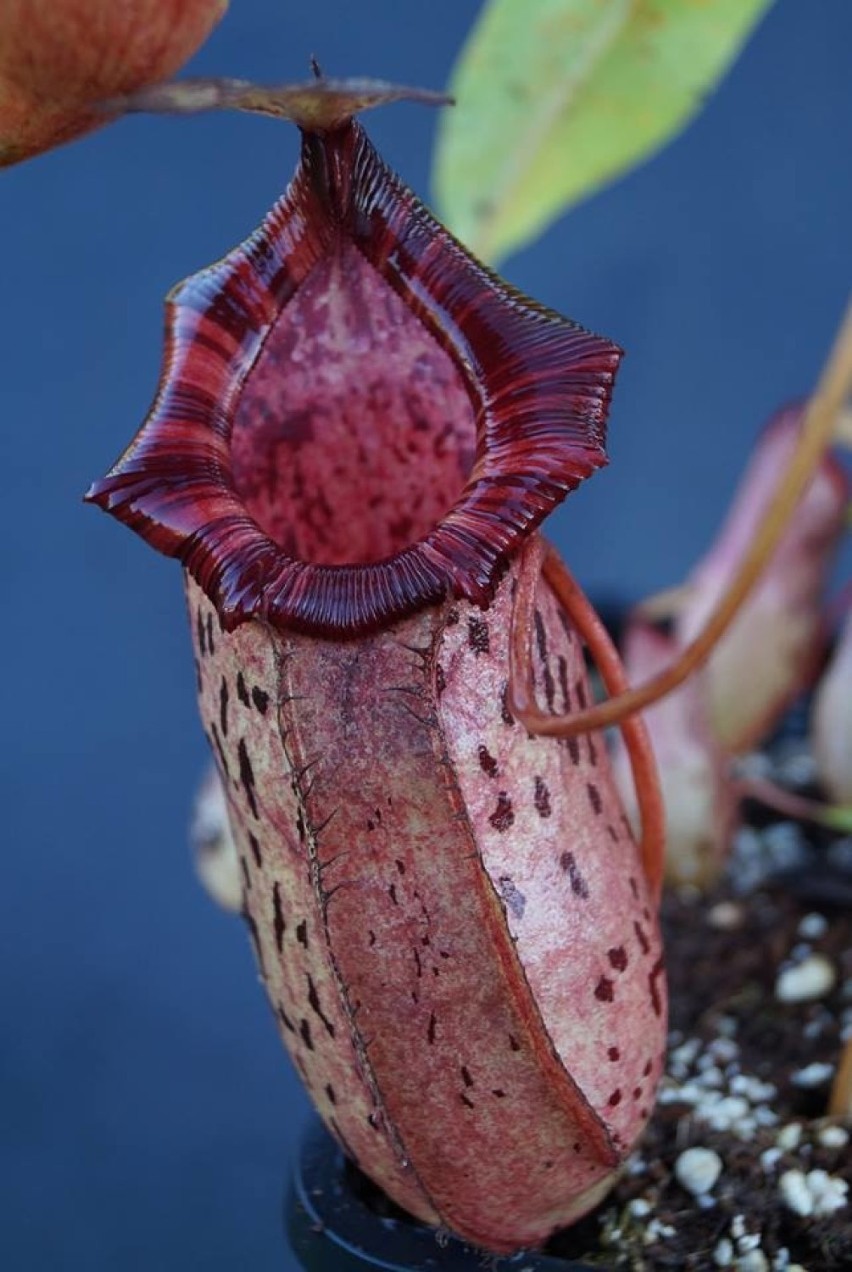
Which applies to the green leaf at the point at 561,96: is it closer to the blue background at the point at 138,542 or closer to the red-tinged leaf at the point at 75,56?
the red-tinged leaf at the point at 75,56

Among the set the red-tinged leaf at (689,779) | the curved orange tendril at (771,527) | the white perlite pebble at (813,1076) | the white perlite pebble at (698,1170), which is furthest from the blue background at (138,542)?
the curved orange tendril at (771,527)

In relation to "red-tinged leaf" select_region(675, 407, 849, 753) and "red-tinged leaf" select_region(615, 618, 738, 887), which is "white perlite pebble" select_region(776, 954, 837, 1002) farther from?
"red-tinged leaf" select_region(675, 407, 849, 753)

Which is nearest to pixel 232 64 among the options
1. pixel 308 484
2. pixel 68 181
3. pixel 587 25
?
pixel 68 181

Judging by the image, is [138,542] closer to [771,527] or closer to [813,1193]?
[813,1193]

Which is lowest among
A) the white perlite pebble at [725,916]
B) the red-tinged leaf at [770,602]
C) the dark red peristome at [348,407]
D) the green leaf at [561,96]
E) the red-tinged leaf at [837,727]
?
the white perlite pebble at [725,916]

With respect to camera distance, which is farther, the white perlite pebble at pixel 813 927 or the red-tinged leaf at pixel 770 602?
the red-tinged leaf at pixel 770 602

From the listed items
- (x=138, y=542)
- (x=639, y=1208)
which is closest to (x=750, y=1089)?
(x=639, y=1208)

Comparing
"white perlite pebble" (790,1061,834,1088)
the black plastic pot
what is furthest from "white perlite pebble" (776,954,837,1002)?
the black plastic pot
